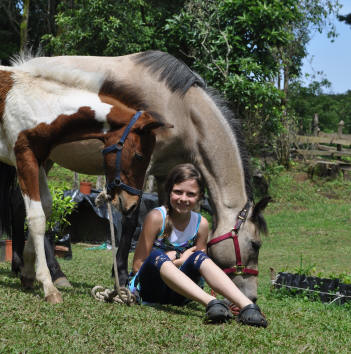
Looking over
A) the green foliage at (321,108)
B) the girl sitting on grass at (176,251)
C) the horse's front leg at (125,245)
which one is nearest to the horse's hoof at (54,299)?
the girl sitting on grass at (176,251)

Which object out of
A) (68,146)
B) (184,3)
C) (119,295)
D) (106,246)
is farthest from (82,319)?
(184,3)

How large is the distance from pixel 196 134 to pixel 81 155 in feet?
4.13

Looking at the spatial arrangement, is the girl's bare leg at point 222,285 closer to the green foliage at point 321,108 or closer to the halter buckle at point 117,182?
the halter buckle at point 117,182

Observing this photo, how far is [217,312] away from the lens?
10.8ft

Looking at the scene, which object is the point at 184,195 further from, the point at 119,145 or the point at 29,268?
the point at 29,268

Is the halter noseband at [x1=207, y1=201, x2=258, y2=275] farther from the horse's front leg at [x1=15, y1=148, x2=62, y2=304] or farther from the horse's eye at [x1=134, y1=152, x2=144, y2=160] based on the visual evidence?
the horse's front leg at [x1=15, y1=148, x2=62, y2=304]

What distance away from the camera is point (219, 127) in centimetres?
519

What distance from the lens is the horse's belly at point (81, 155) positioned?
5.41 m

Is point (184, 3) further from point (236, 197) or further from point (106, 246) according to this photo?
point (236, 197)

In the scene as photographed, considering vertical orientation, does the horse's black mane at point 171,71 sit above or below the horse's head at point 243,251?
above

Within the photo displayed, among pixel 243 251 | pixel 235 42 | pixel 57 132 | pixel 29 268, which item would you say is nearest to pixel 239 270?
pixel 243 251

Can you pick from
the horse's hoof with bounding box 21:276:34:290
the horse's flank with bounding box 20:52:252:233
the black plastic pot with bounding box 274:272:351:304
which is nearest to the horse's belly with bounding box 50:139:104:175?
the horse's flank with bounding box 20:52:252:233

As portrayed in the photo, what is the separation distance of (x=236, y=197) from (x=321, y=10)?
19459 mm

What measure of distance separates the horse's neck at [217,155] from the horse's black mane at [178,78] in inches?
2.6
